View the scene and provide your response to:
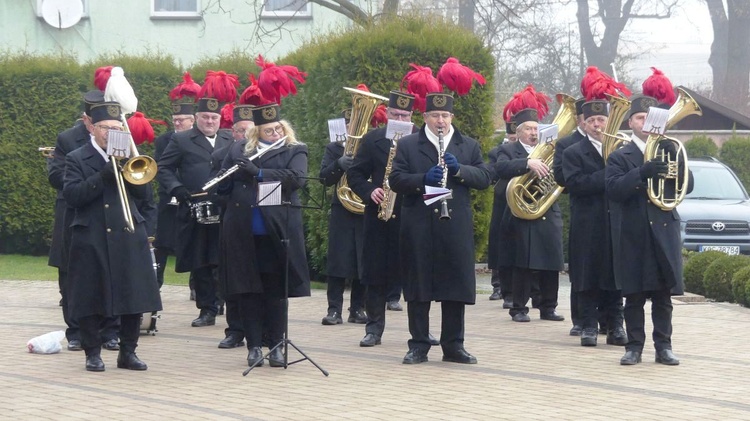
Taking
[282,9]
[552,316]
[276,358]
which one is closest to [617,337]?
[552,316]

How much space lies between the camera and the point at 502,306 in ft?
47.4

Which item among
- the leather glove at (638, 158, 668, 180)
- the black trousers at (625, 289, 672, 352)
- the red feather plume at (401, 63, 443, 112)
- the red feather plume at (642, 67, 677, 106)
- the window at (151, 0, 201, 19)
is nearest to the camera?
the leather glove at (638, 158, 668, 180)

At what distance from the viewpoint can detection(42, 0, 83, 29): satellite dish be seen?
3005 cm

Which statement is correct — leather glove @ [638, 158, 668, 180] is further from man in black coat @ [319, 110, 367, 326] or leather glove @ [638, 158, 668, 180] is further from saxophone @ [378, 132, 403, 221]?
man in black coat @ [319, 110, 367, 326]

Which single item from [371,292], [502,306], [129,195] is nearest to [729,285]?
[502,306]

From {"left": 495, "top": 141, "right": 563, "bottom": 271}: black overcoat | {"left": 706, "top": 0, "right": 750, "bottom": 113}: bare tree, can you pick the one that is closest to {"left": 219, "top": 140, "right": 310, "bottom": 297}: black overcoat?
{"left": 495, "top": 141, "right": 563, "bottom": 271}: black overcoat

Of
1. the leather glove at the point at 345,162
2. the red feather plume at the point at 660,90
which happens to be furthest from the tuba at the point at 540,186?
the red feather plume at the point at 660,90

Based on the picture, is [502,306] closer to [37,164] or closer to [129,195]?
[129,195]

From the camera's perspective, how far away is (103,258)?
9602mm

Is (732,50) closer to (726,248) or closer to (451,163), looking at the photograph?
(726,248)

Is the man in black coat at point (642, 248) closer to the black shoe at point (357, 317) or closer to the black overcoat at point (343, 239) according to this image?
the black overcoat at point (343, 239)

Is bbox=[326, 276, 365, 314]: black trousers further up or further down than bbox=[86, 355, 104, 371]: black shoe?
further up

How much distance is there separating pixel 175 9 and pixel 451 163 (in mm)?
22129

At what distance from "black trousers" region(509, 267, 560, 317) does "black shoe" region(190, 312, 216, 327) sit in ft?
9.47
